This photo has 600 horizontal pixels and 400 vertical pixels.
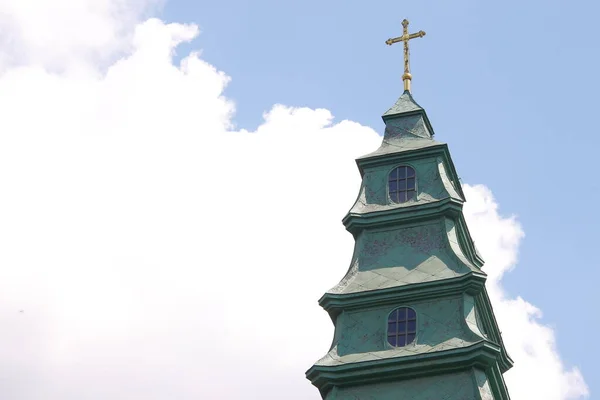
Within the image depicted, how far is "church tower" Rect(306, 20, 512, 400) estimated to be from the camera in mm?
49656

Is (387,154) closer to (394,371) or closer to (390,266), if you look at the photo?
(390,266)

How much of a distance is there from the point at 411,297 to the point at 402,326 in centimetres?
120

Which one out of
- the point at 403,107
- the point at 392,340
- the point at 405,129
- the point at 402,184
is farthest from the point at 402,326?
the point at 403,107

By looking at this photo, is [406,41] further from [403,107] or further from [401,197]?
[401,197]

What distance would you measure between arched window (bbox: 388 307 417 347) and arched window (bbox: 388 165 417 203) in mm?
5472

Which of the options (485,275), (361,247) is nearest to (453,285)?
(485,275)

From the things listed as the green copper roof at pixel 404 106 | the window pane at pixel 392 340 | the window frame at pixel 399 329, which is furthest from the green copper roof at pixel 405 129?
the window pane at pixel 392 340

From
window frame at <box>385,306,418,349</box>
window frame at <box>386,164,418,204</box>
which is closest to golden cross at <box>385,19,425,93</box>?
window frame at <box>386,164,418,204</box>

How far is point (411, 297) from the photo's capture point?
51.9m

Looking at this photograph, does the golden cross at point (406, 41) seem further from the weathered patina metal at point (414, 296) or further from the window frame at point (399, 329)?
the window frame at point (399, 329)

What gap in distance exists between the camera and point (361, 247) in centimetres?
5472

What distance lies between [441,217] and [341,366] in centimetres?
787

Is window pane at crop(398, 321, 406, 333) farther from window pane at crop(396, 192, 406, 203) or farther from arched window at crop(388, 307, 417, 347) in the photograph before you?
window pane at crop(396, 192, 406, 203)

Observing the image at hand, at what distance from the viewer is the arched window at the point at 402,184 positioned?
5550cm
